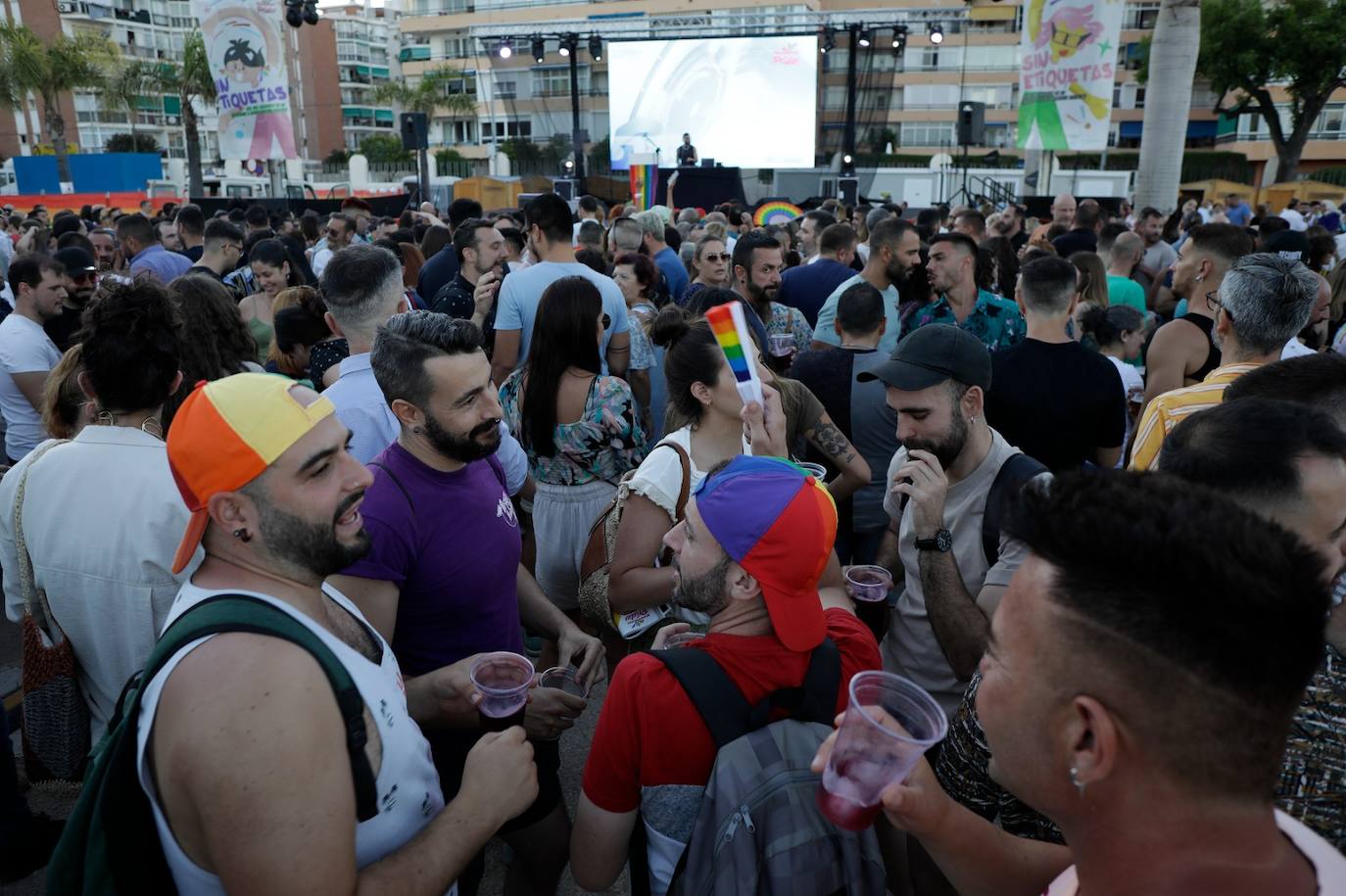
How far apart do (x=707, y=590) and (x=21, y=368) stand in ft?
14.9

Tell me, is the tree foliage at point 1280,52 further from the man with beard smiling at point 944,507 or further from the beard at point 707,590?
the beard at point 707,590

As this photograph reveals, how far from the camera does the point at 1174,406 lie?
10.0ft

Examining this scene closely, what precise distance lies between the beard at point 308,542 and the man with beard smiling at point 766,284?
13.4 feet

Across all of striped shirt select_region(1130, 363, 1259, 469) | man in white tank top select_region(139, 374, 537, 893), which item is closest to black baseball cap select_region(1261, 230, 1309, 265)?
striped shirt select_region(1130, 363, 1259, 469)

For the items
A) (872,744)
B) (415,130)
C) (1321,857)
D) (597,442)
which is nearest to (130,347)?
(597,442)

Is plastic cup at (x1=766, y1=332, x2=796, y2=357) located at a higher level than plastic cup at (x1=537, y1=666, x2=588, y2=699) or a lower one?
higher

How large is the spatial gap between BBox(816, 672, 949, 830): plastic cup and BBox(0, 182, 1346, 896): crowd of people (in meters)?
0.06

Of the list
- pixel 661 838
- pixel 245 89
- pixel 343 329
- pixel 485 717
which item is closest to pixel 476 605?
pixel 485 717

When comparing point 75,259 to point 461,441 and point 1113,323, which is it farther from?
point 1113,323

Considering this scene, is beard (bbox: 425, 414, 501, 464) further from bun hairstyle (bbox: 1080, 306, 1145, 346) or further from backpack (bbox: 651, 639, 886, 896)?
bun hairstyle (bbox: 1080, 306, 1145, 346)

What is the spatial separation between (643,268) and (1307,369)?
4.37 meters

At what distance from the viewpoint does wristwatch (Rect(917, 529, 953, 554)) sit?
2.44 m

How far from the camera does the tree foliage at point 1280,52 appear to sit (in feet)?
102

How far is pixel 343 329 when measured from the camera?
3.62 m
